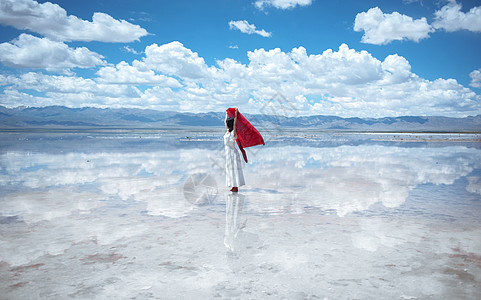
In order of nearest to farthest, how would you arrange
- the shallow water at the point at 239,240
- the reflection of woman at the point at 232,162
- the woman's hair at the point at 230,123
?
the shallow water at the point at 239,240 → the reflection of woman at the point at 232,162 → the woman's hair at the point at 230,123

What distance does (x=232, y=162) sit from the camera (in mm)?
10266

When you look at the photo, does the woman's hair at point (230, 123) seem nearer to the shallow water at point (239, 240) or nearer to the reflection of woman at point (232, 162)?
the reflection of woman at point (232, 162)

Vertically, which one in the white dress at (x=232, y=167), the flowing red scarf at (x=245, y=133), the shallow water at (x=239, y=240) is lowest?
the shallow water at (x=239, y=240)

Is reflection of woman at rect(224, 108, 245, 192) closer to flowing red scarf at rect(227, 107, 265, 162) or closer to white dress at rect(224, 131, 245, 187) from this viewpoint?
white dress at rect(224, 131, 245, 187)

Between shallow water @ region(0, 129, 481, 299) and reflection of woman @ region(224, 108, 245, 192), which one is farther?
reflection of woman @ region(224, 108, 245, 192)

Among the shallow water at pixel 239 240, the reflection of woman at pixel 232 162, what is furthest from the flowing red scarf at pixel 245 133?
the shallow water at pixel 239 240

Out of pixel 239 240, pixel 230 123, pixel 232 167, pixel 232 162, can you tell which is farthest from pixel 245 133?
pixel 239 240

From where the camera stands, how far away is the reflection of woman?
10.1 m

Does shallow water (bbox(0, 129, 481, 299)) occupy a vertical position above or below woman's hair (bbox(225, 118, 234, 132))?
below


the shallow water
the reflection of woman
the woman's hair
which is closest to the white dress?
the reflection of woman

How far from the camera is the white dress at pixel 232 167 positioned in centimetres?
1008

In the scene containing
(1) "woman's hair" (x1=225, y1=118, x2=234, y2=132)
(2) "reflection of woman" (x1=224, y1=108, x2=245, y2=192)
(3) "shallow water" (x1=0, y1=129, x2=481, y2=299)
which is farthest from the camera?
(1) "woman's hair" (x1=225, y1=118, x2=234, y2=132)

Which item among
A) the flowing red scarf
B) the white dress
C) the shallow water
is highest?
the flowing red scarf

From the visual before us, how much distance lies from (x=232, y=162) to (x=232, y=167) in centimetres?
17
